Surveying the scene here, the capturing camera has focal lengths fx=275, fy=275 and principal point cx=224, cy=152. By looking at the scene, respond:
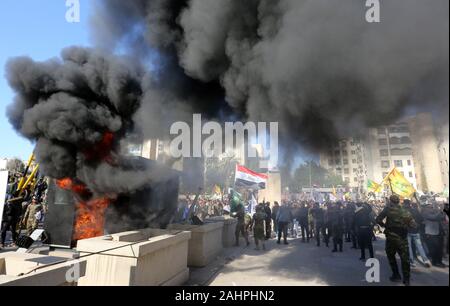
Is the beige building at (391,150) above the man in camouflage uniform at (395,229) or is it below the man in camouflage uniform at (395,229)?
above

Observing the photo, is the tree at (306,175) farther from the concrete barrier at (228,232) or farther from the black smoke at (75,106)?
the black smoke at (75,106)

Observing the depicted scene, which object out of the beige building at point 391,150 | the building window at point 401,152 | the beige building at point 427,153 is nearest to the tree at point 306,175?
the beige building at point 391,150

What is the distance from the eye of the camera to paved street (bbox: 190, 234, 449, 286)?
219 inches

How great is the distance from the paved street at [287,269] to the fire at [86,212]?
11.4ft

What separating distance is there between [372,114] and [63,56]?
969 cm

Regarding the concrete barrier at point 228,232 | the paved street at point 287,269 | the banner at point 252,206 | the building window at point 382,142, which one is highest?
the building window at point 382,142

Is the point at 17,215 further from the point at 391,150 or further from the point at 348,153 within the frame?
the point at 391,150

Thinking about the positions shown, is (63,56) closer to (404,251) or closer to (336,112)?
(336,112)

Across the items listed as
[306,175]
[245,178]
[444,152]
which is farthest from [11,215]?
[306,175]

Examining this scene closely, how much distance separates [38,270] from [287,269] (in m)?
5.39

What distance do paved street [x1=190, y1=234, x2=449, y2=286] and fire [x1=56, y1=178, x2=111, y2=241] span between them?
347cm

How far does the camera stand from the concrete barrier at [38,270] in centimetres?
262
